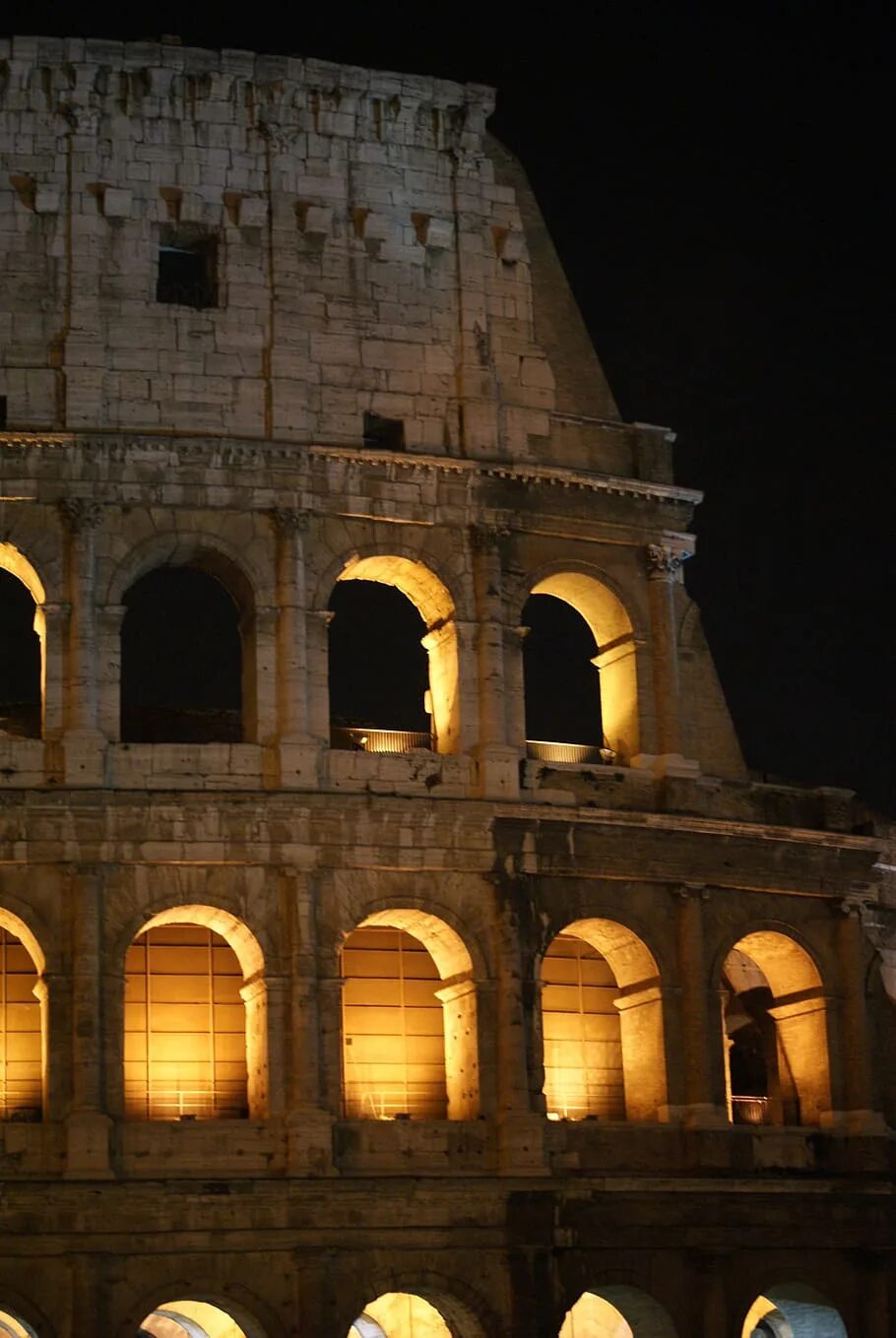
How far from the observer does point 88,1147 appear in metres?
31.1

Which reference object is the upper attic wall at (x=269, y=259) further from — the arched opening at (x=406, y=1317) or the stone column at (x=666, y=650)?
the arched opening at (x=406, y=1317)

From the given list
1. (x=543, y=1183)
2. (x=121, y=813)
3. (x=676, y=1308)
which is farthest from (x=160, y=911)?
(x=676, y=1308)

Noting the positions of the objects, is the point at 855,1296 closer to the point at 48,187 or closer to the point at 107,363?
the point at 107,363

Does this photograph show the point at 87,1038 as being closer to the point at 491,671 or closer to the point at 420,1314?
the point at 420,1314

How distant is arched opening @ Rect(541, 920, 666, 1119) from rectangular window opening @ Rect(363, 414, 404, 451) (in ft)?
22.0

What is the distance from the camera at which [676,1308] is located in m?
33.0

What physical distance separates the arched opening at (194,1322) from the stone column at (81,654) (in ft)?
21.3

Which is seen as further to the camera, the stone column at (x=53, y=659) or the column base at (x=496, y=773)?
the column base at (x=496, y=773)

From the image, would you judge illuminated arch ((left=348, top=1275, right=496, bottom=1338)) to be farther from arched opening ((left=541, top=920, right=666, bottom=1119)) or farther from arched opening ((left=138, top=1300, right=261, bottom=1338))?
arched opening ((left=541, top=920, right=666, bottom=1119))

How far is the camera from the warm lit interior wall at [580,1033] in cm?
3481

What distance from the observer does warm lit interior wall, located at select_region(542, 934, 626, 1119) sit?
34.8 m

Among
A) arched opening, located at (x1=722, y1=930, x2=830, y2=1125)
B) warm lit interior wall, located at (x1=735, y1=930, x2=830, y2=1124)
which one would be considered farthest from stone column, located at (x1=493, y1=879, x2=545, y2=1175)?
warm lit interior wall, located at (x1=735, y1=930, x2=830, y2=1124)

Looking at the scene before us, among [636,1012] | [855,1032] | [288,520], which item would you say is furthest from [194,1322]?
[288,520]

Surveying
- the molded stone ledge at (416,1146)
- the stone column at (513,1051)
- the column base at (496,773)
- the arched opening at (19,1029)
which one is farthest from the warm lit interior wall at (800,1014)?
the arched opening at (19,1029)
